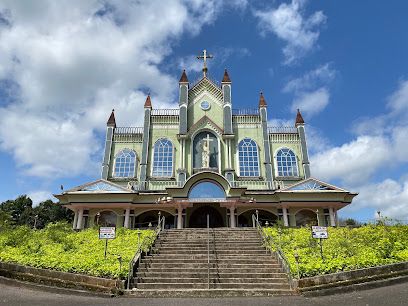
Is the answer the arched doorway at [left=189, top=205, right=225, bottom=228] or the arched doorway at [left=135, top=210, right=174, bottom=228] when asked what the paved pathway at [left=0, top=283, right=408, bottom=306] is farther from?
the arched doorway at [left=135, top=210, right=174, bottom=228]

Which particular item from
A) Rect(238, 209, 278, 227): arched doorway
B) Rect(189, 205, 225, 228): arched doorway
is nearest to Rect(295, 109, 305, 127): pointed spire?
Rect(238, 209, 278, 227): arched doorway

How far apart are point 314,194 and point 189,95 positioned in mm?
14470

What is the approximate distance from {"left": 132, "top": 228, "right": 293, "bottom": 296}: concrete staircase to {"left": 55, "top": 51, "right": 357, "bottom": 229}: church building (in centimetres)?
841

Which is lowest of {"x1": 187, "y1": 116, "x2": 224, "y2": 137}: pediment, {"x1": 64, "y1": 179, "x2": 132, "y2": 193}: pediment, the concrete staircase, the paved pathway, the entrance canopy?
the paved pathway

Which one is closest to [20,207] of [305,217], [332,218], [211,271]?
[305,217]

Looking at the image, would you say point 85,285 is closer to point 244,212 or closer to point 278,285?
point 278,285

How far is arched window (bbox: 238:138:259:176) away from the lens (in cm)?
2819

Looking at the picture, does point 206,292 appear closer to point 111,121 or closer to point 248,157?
point 248,157

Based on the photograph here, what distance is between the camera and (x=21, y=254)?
43.3 feet

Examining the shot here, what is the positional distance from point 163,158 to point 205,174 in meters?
6.30

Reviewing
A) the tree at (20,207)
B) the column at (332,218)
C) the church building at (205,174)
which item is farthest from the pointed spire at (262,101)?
the tree at (20,207)

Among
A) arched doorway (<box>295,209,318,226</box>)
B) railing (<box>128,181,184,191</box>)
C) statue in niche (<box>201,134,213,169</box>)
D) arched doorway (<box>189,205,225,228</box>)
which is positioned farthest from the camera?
statue in niche (<box>201,134,213,169</box>)

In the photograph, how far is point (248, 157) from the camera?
28719 mm

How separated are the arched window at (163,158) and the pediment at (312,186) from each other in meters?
10.0
